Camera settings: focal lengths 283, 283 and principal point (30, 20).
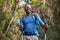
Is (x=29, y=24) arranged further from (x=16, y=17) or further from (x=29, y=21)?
(x=16, y=17)

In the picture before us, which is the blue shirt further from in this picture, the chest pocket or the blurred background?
the blurred background

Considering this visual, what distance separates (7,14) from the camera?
246 inches

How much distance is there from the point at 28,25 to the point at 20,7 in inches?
104

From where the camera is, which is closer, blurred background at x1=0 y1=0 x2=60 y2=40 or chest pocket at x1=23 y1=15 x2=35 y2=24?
chest pocket at x1=23 y1=15 x2=35 y2=24

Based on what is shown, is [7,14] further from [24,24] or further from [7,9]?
[24,24]

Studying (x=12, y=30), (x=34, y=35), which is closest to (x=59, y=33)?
(x=12, y=30)

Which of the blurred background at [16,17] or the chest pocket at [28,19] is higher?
the chest pocket at [28,19]

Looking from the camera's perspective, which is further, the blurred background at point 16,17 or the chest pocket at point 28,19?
the blurred background at point 16,17

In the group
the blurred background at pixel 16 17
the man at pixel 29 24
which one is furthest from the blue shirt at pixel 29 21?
the blurred background at pixel 16 17

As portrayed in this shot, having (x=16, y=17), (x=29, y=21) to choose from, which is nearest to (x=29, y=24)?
(x=29, y=21)

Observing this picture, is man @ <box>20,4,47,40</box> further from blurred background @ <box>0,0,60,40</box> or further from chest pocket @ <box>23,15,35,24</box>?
blurred background @ <box>0,0,60,40</box>

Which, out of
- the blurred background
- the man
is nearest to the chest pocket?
the man

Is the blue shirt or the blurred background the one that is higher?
the blue shirt

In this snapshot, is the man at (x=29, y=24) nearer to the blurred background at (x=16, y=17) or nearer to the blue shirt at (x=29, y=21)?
the blue shirt at (x=29, y=21)
